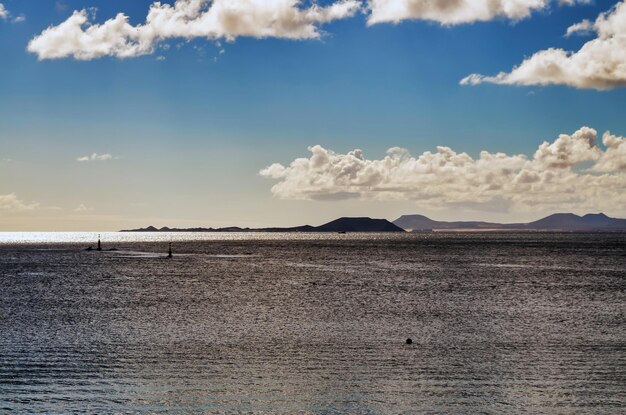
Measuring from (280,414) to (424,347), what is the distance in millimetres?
16191

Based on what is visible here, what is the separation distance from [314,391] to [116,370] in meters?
9.84

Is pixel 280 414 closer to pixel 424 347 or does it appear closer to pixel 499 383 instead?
pixel 499 383

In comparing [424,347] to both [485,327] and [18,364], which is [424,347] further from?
[18,364]

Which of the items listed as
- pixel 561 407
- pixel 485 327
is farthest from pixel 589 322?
pixel 561 407

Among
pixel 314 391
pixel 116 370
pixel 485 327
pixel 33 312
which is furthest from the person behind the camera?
pixel 33 312

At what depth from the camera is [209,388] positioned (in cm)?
2805

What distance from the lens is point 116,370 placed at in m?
31.6

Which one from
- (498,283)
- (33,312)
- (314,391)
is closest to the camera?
(314,391)

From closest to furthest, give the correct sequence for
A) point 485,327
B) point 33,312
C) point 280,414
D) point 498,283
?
point 280,414, point 485,327, point 33,312, point 498,283

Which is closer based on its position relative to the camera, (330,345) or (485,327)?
(330,345)

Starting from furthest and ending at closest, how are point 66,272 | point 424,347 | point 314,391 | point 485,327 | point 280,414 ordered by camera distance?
point 66,272 < point 485,327 < point 424,347 < point 314,391 < point 280,414

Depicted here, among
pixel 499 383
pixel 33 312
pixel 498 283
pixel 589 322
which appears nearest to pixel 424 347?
pixel 499 383

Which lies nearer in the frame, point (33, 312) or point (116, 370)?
point (116, 370)

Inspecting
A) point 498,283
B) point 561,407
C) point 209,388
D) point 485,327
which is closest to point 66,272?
point 498,283
